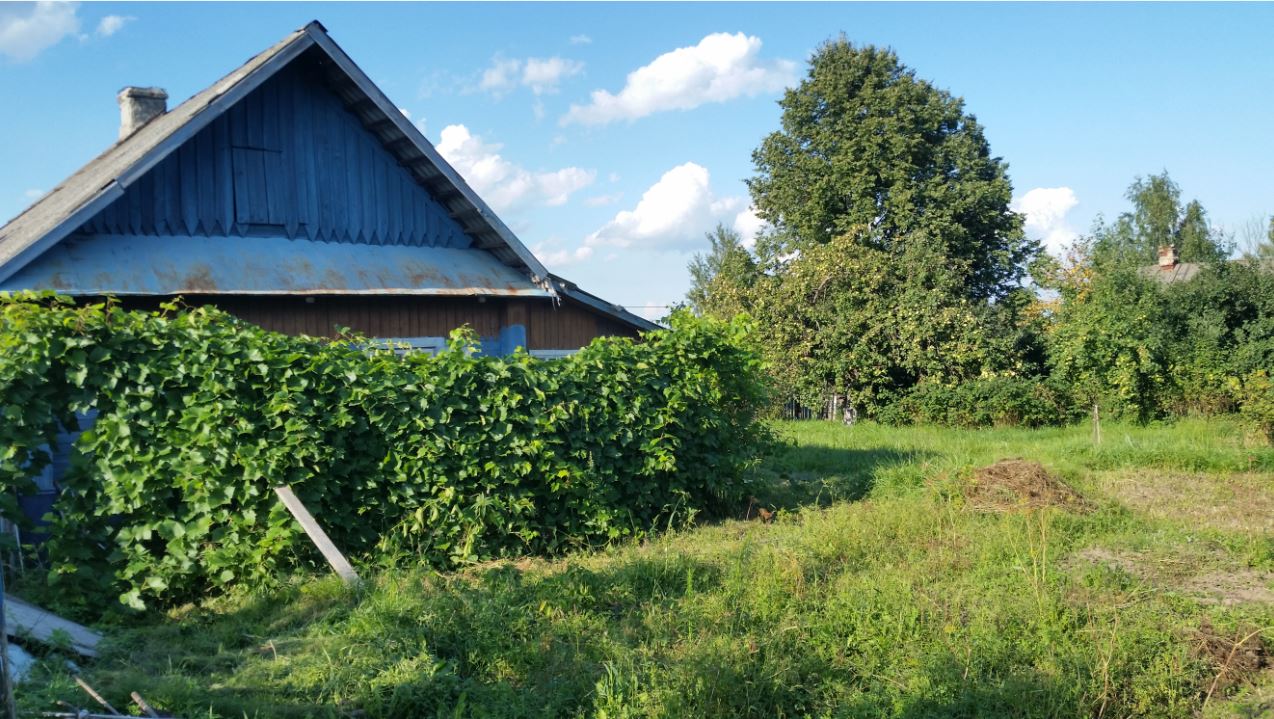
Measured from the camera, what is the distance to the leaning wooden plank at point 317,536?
724 centimetres

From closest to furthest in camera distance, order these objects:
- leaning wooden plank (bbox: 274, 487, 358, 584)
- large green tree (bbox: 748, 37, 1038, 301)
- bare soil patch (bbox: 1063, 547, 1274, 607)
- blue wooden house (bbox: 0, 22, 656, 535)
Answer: leaning wooden plank (bbox: 274, 487, 358, 584)
bare soil patch (bbox: 1063, 547, 1274, 607)
blue wooden house (bbox: 0, 22, 656, 535)
large green tree (bbox: 748, 37, 1038, 301)

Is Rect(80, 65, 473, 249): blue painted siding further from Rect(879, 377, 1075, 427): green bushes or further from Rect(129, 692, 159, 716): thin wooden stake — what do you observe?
Rect(879, 377, 1075, 427): green bushes

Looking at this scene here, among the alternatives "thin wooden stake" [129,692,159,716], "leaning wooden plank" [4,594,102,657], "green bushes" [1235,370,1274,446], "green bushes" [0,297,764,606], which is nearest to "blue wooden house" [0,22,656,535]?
"green bushes" [0,297,764,606]

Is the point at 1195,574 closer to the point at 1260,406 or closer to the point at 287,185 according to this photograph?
the point at 1260,406

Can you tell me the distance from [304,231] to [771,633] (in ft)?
29.0

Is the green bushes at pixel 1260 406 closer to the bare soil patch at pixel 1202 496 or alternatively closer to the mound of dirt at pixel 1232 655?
the bare soil patch at pixel 1202 496

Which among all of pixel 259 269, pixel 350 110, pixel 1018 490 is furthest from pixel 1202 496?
pixel 350 110

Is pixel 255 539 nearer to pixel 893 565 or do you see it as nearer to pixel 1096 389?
pixel 893 565

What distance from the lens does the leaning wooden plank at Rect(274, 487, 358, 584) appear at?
724 cm

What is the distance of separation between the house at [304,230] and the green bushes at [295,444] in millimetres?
1484

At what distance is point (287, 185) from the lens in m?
12.2

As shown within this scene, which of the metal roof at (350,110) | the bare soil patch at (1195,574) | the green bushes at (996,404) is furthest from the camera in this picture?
the green bushes at (996,404)

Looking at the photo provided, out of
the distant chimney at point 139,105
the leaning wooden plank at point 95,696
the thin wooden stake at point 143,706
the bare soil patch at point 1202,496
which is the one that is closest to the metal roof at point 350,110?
the distant chimney at point 139,105

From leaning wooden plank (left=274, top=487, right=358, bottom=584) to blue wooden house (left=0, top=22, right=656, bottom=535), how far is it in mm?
3757
